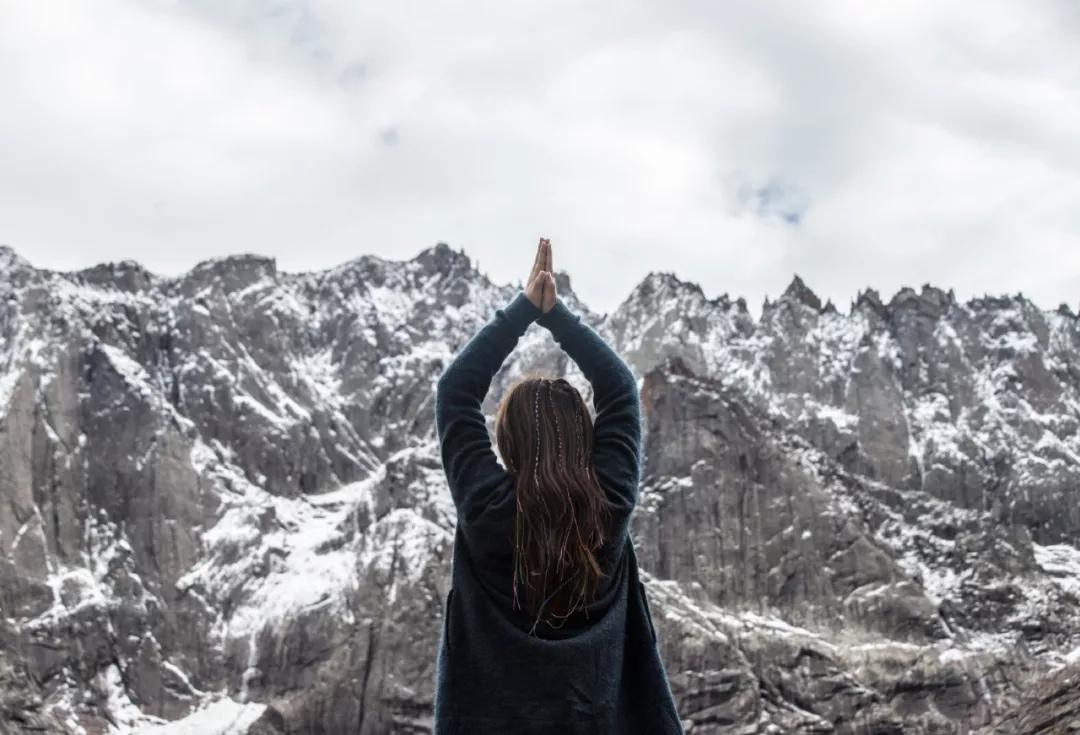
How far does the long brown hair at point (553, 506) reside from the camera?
6270mm

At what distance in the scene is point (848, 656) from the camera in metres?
163

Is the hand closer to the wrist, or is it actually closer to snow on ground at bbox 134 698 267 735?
the wrist

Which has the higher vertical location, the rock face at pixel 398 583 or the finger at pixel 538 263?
the rock face at pixel 398 583

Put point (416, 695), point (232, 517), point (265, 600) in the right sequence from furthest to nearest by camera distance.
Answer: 1. point (232, 517)
2. point (265, 600)
3. point (416, 695)

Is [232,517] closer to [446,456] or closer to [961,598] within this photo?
[961,598]

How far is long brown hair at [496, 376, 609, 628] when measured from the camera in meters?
6.27

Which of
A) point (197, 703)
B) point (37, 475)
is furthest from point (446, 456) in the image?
point (37, 475)

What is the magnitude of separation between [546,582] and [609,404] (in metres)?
0.94

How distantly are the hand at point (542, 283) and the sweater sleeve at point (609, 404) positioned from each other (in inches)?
3.1

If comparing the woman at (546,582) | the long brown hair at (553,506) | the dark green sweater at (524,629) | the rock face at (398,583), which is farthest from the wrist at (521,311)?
the rock face at (398,583)

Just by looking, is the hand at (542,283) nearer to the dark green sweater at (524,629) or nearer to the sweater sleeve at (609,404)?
the sweater sleeve at (609,404)

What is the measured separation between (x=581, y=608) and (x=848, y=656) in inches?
6407

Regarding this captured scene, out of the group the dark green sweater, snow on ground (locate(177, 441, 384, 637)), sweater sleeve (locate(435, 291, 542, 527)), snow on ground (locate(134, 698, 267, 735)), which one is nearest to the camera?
the dark green sweater

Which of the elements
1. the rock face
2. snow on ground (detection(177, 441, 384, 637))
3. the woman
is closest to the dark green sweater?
the woman
